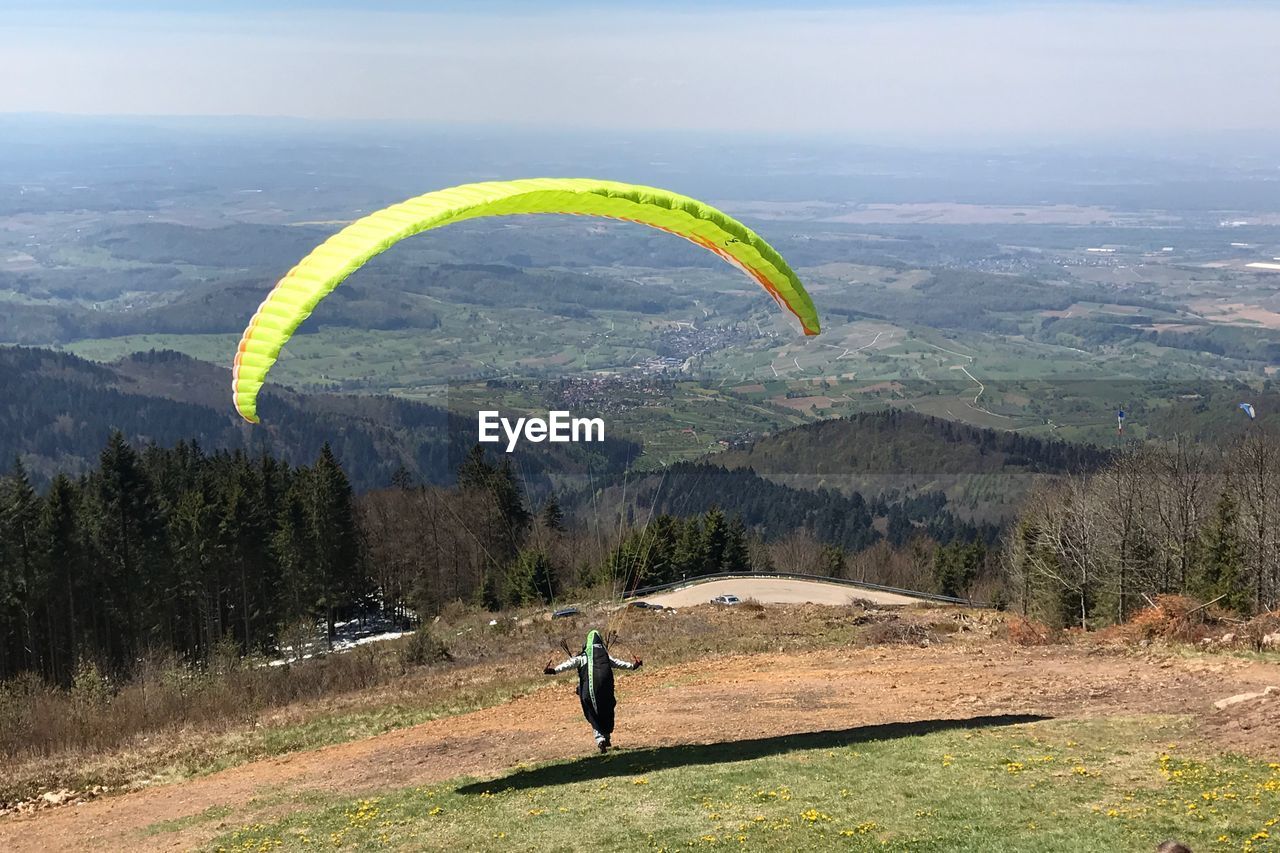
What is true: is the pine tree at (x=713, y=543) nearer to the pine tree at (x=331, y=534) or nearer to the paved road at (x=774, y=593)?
the paved road at (x=774, y=593)

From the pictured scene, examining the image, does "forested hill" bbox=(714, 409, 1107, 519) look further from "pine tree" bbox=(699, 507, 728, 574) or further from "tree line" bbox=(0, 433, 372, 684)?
"tree line" bbox=(0, 433, 372, 684)

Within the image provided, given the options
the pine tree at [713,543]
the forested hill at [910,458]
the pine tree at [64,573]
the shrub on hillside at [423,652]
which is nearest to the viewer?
the shrub on hillside at [423,652]

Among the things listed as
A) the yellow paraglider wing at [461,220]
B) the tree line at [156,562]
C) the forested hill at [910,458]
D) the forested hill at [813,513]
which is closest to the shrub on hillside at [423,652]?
the tree line at [156,562]

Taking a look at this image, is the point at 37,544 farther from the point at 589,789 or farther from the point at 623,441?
the point at 623,441

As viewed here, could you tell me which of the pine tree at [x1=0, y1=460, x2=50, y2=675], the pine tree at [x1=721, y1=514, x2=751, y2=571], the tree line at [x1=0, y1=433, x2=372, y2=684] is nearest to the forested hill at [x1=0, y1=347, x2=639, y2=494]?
the pine tree at [x1=721, y1=514, x2=751, y2=571]

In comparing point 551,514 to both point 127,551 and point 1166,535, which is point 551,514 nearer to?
point 127,551

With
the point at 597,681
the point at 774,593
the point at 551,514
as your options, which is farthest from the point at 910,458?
the point at 597,681
